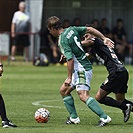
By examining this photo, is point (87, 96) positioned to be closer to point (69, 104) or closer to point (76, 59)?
point (69, 104)

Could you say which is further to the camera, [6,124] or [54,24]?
[54,24]

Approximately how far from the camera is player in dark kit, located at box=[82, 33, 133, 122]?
11.6 metres

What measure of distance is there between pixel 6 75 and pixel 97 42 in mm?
11212

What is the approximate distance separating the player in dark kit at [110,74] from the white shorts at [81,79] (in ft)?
2.21

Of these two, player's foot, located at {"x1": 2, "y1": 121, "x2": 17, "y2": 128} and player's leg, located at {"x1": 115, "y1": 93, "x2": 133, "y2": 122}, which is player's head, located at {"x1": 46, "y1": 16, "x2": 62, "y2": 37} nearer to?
player's foot, located at {"x1": 2, "y1": 121, "x2": 17, "y2": 128}

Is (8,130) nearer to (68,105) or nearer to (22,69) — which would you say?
(68,105)

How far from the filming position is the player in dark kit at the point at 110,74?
11.6 m

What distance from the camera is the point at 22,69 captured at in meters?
25.0

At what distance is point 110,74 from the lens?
11648mm

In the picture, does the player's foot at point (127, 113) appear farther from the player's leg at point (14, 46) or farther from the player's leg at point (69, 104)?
the player's leg at point (14, 46)

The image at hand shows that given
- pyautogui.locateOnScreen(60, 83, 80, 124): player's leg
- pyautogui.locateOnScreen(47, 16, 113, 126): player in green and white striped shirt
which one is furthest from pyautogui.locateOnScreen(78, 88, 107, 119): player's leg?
pyautogui.locateOnScreen(60, 83, 80, 124): player's leg

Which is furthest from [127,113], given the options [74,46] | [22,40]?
[22,40]

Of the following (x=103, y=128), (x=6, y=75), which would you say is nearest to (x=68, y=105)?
(x=103, y=128)

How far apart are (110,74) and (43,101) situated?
3.79 meters
